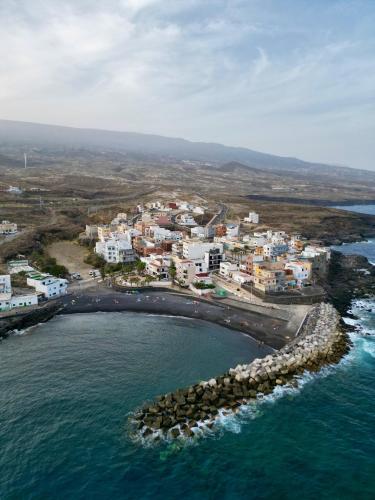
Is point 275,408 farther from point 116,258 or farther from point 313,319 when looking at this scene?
point 116,258

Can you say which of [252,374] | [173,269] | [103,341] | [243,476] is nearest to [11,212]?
[173,269]

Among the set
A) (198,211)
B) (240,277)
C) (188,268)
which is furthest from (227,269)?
(198,211)

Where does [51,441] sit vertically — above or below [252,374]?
below

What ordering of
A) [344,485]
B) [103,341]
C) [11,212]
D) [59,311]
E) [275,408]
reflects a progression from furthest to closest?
1. [11,212]
2. [59,311]
3. [103,341]
4. [275,408]
5. [344,485]

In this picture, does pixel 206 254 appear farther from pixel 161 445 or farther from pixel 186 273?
pixel 161 445

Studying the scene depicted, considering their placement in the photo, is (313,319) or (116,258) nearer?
(313,319)

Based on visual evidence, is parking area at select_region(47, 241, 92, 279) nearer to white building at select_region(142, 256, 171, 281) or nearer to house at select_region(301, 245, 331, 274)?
white building at select_region(142, 256, 171, 281)

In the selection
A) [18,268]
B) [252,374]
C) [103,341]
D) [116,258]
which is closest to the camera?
[252,374]
